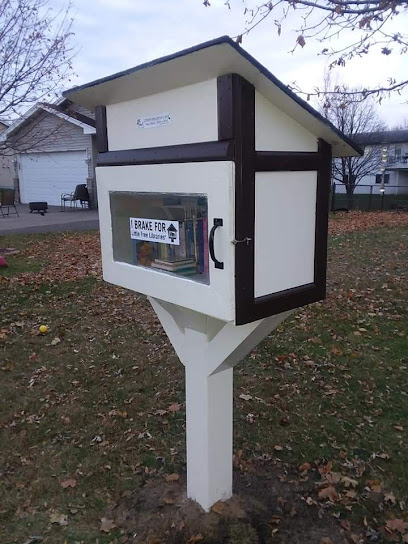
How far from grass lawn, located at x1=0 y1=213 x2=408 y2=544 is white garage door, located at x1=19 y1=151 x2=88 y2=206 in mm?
13087

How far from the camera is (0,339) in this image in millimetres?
5184

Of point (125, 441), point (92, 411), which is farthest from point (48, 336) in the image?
point (125, 441)

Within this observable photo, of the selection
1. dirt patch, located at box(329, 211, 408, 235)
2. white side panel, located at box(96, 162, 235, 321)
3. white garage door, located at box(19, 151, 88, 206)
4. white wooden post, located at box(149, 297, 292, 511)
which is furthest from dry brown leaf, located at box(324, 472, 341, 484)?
white garage door, located at box(19, 151, 88, 206)

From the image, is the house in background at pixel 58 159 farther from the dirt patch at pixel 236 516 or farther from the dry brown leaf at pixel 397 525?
the dry brown leaf at pixel 397 525

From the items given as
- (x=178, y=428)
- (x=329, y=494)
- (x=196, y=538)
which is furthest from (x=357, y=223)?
(x=196, y=538)

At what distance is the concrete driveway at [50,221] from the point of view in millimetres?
12992

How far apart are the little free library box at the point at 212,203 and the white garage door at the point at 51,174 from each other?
16636 mm

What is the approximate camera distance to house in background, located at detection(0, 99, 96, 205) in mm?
16938

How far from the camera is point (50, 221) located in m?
14.8

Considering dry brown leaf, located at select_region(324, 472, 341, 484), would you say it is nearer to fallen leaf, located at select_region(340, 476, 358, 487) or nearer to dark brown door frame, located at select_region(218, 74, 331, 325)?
fallen leaf, located at select_region(340, 476, 358, 487)

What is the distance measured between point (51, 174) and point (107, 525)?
18.7 m

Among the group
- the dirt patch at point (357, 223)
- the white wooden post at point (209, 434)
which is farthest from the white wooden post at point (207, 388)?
the dirt patch at point (357, 223)

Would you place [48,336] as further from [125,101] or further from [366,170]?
[366,170]

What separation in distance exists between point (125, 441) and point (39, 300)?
11.4 feet
